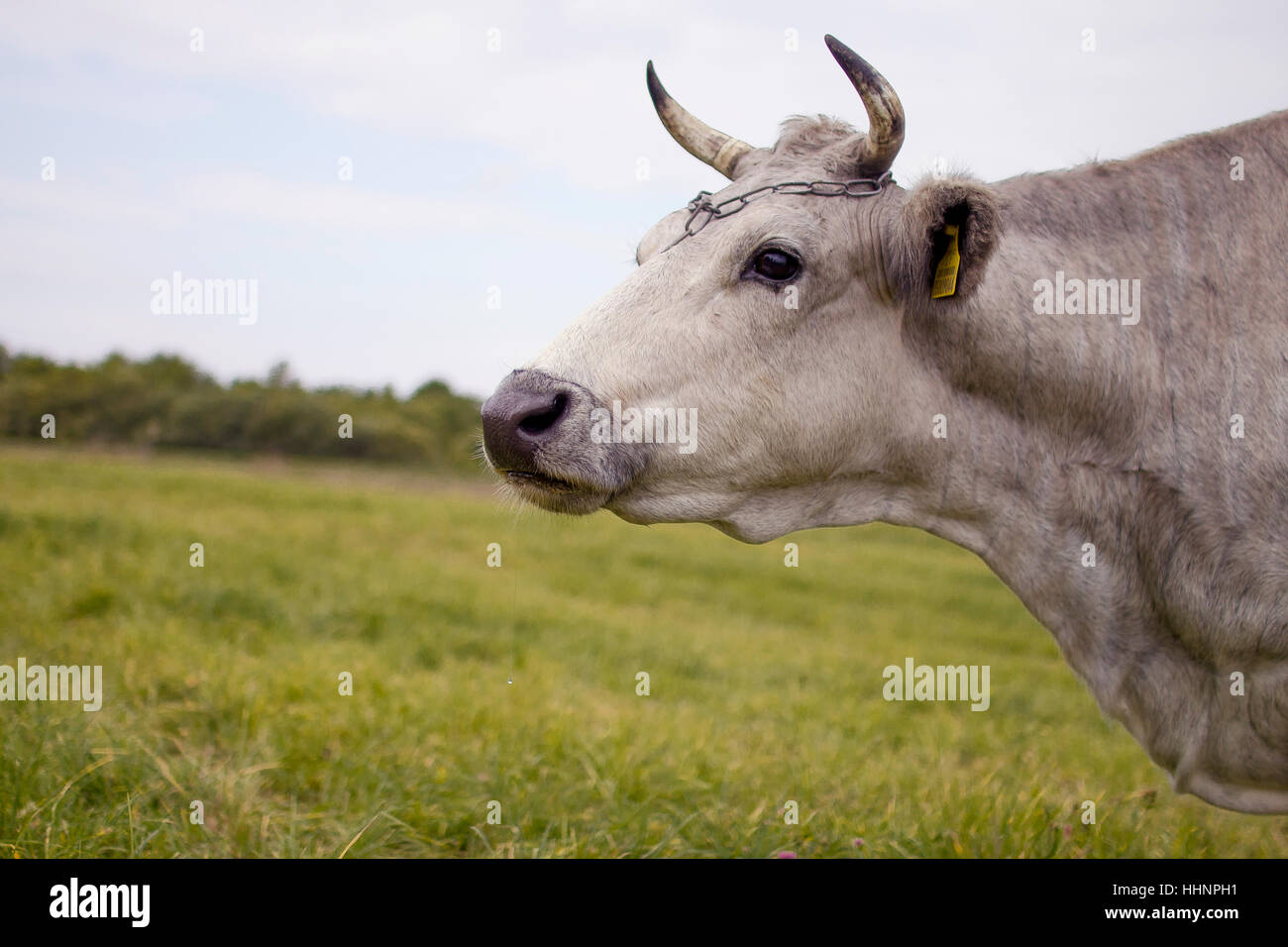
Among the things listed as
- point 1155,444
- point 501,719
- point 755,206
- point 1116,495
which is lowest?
point 501,719

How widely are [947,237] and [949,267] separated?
10 cm

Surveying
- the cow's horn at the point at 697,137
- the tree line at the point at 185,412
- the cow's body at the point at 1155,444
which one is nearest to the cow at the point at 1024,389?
the cow's body at the point at 1155,444

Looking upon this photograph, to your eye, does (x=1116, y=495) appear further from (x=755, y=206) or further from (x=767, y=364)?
(x=755, y=206)

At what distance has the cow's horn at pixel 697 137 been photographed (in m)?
3.33

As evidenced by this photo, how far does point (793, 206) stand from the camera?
2898 millimetres

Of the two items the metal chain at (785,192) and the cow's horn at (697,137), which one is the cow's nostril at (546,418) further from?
the cow's horn at (697,137)

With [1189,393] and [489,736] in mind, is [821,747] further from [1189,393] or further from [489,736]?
[1189,393]

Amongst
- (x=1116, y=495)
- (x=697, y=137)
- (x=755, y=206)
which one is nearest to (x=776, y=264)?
(x=755, y=206)

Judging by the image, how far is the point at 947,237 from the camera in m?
2.81

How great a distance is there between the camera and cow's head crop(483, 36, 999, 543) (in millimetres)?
2637

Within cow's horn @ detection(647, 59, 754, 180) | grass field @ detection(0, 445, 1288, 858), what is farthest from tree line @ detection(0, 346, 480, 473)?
cow's horn @ detection(647, 59, 754, 180)

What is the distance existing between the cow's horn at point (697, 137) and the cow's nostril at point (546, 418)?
125cm
